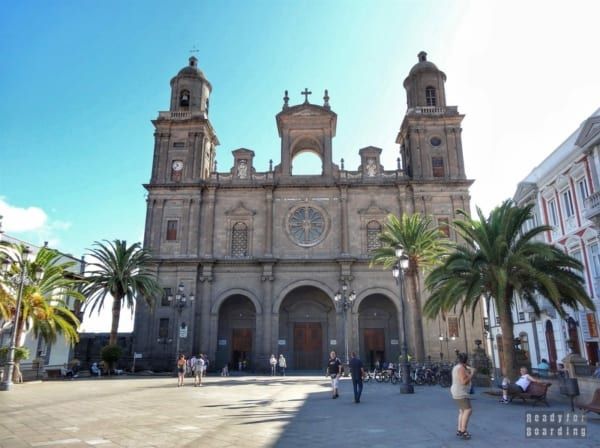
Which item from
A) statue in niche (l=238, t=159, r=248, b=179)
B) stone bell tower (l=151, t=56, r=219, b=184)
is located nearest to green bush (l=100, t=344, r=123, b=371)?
stone bell tower (l=151, t=56, r=219, b=184)

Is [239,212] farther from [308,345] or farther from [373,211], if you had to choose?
[308,345]

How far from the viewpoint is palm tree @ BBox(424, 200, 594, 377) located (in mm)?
17312

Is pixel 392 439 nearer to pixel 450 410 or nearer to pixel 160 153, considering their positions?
pixel 450 410

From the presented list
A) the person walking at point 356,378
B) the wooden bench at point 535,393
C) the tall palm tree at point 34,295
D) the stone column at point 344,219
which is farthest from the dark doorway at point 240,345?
the wooden bench at point 535,393

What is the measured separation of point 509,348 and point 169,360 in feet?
83.0

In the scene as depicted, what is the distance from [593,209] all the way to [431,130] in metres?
21.6

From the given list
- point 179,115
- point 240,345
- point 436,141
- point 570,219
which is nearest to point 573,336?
point 570,219

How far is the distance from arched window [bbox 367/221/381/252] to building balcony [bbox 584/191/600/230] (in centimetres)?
1780

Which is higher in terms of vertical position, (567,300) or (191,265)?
(191,265)

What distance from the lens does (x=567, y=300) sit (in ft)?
60.4

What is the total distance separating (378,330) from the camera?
37312 mm

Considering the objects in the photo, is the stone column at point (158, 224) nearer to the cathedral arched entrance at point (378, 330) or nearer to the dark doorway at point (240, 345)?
the dark doorway at point (240, 345)

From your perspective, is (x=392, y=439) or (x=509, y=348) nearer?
(x=392, y=439)

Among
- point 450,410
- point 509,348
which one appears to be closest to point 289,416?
point 450,410
